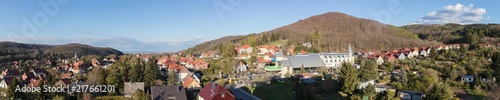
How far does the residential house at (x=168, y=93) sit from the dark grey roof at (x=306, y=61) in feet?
64.6

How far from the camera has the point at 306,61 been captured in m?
46.0

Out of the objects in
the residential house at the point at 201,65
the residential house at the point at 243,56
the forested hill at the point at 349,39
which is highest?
the forested hill at the point at 349,39

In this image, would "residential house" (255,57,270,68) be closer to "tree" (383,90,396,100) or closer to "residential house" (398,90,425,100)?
"residential house" (398,90,425,100)

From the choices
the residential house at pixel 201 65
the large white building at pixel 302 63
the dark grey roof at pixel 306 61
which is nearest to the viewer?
the large white building at pixel 302 63

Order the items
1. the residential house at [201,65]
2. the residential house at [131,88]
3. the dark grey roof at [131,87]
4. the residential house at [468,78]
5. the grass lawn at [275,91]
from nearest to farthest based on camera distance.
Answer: the grass lawn at [275,91], the residential house at [131,88], the dark grey roof at [131,87], the residential house at [468,78], the residential house at [201,65]

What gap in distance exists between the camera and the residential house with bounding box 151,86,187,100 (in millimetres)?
26953

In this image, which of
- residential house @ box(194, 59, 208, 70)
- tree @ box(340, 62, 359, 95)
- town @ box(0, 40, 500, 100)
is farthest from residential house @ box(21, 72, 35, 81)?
tree @ box(340, 62, 359, 95)

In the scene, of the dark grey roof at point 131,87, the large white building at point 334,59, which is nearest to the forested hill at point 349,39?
the large white building at point 334,59

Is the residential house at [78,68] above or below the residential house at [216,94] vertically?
above

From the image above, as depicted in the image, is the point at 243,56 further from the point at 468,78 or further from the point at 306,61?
the point at 468,78

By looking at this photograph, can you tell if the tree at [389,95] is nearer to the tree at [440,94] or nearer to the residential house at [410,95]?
the residential house at [410,95]

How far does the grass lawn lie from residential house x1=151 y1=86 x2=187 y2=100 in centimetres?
655

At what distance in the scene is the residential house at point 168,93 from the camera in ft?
88.4

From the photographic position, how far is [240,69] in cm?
5000
